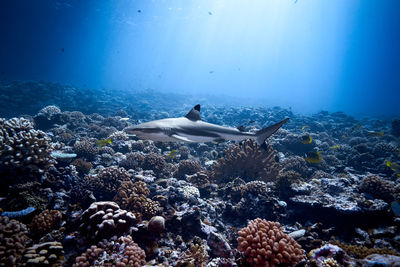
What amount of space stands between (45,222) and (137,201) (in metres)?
1.93

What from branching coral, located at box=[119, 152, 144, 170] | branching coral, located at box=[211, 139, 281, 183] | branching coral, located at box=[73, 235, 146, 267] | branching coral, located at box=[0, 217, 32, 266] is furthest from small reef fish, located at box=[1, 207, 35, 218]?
branching coral, located at box=[211, 139, 281, 183]

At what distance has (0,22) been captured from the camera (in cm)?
4806

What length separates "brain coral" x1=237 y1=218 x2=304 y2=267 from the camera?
302cm

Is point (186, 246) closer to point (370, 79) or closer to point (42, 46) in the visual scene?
point (42, 46)

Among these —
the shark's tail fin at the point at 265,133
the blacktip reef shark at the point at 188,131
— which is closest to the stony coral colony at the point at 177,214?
the shark's tail fin at the point at 265,133

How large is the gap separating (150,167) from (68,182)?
2.97 metres

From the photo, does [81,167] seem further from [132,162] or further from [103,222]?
[103,222]

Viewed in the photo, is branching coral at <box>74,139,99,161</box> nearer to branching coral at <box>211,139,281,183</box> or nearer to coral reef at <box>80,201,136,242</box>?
coral reef at <box>80,201,136,242</box>

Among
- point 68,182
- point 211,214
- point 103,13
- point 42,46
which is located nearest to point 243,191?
point 211,214

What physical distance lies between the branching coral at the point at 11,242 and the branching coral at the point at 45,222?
27 cm

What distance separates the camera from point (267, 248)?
312 cm

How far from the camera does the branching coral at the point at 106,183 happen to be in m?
5.08

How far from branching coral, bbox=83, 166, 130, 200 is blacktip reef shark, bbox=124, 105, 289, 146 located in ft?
7.21

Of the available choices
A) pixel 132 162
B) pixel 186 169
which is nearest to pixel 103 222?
pixel 132 162
